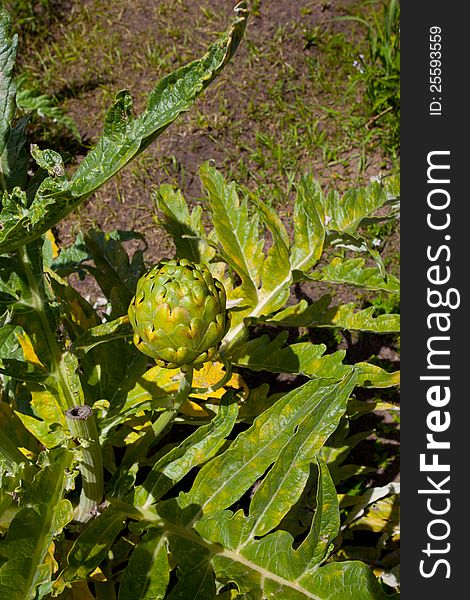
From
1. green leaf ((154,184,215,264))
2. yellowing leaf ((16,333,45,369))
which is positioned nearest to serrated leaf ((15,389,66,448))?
yellowing leaf ((16,333,45,369))

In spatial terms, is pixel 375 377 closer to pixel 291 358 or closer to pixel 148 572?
pixel 291 358

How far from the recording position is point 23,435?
5.02 feet

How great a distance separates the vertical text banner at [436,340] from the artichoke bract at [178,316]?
56 centimetres

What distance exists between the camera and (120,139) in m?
1.02

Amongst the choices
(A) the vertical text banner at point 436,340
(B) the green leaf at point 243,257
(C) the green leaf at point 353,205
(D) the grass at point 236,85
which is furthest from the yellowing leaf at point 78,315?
(D) the grass at point 236,85

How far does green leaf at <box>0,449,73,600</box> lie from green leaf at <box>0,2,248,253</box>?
361 mm

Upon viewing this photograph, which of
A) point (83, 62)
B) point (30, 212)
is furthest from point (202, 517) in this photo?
point (83, 62)

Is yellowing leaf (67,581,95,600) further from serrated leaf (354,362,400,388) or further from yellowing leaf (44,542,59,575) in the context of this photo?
serrated leaf (354,362,400,388)

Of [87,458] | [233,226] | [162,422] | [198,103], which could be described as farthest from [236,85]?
[87,458]

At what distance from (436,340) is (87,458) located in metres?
0.74

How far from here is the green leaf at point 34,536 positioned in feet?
3.42

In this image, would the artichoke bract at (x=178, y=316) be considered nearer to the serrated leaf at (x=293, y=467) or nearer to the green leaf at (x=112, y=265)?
the serrated leaf at (x=293, y=467)

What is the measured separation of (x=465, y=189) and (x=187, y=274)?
82 cm

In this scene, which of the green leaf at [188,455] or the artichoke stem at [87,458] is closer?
the artichoke stem at [87,458]
